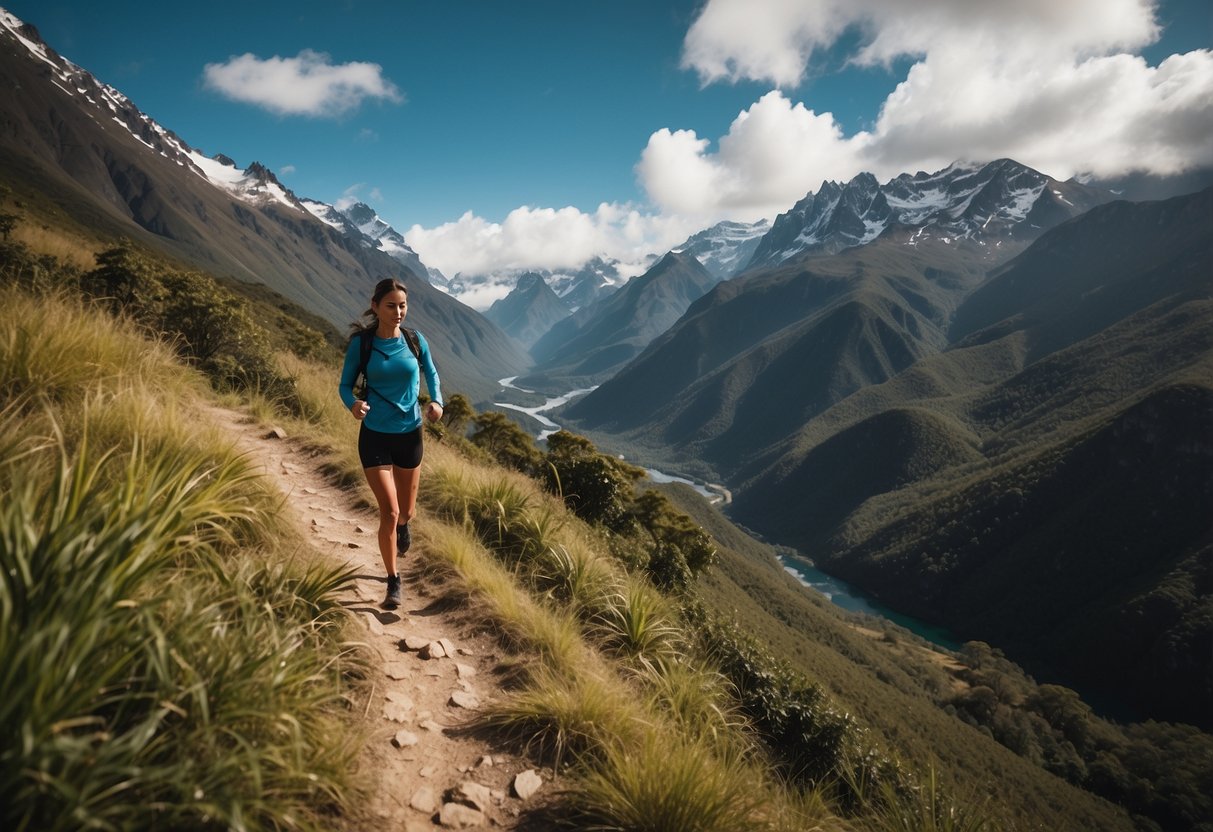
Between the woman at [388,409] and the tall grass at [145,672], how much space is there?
121cm

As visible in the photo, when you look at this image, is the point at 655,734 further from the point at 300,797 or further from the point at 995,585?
the point at 995,585

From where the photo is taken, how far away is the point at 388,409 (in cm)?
536

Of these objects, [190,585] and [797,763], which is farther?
[797,763]

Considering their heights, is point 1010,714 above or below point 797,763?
below

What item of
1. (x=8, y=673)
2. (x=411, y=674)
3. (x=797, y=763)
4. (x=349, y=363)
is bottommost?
(x=797, y=763)

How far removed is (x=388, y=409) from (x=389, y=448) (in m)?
0.41

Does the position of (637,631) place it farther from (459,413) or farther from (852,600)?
(852,600)

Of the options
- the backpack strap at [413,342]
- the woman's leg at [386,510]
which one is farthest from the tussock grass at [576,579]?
the backpack strap at [413,342]

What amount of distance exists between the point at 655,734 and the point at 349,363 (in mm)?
4334

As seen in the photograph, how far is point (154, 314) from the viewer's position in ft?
40.1

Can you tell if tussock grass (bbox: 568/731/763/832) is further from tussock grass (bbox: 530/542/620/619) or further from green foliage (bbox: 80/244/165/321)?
green foliage (bbox: 80/244/165/321)

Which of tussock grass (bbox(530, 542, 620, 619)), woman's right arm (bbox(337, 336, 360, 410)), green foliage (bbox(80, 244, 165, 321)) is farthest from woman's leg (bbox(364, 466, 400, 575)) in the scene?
green foliage (bbox(80, 244, 165, 321))

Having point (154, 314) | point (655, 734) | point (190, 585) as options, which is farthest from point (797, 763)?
point (154, 314)

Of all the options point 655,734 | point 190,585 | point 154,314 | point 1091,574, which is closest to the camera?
point 190,585
